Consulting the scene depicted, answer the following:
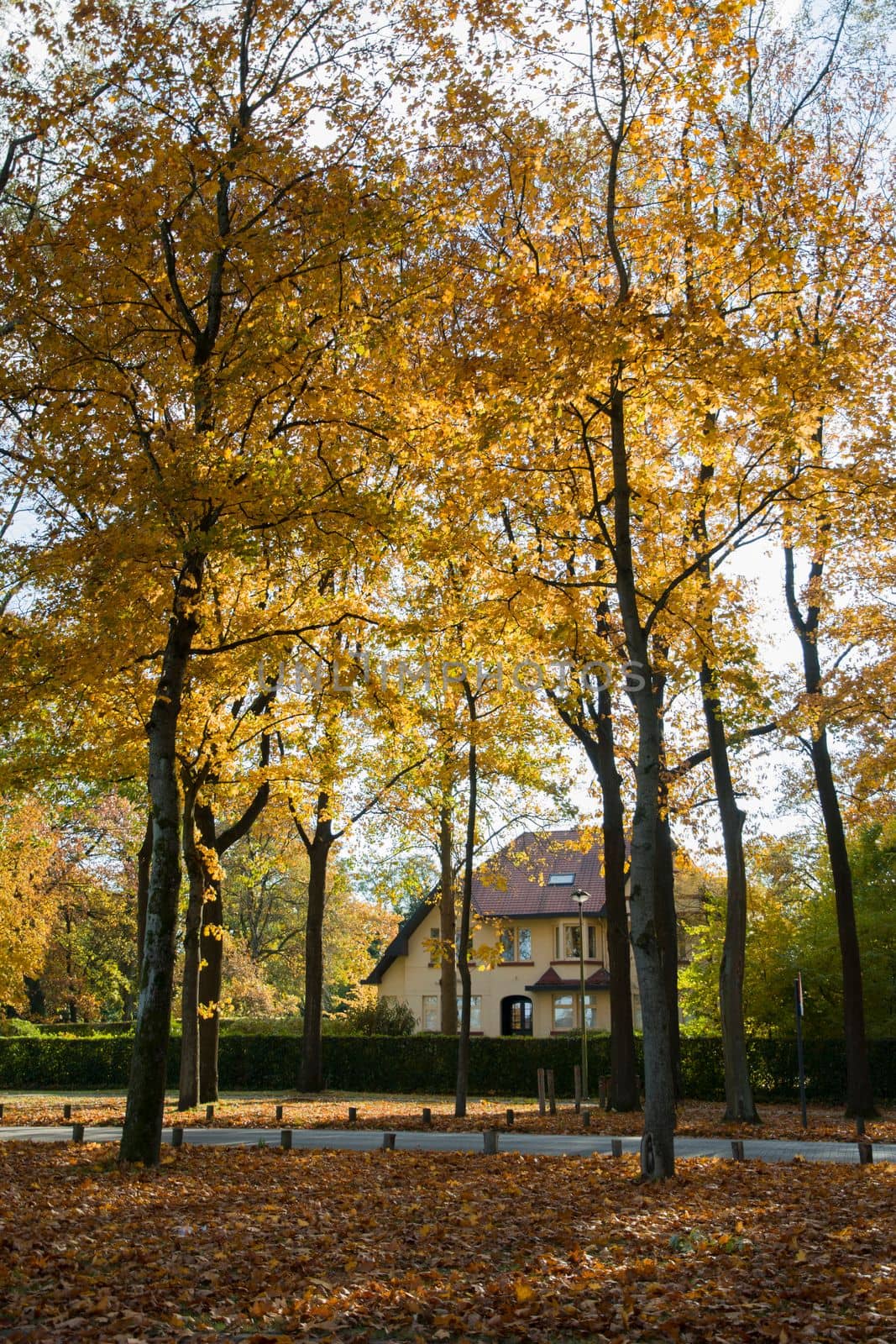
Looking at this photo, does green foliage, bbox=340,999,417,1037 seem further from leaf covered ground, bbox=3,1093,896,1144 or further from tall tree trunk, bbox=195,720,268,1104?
tall tree trunk, bbox=195,720,268,1104

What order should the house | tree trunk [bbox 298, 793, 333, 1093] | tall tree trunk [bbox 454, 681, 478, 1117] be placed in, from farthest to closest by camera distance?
1. the house
2. tree trunk [bbox 298, 793, 333, 1093]
3. tall tree trunk [bbox 454, 681, 478, 1117]

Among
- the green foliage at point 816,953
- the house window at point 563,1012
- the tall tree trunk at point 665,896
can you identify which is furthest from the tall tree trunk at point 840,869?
the house window at point 563,1012

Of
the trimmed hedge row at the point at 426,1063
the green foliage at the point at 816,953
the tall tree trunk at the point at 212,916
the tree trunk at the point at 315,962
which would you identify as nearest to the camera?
the tall tree trunk at the point at 212,916

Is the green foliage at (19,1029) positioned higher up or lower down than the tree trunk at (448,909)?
lower down

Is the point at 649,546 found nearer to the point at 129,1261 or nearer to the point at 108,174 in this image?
the point at 108,174

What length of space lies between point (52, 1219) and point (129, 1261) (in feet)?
5.73

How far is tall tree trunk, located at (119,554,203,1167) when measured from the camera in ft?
38.5

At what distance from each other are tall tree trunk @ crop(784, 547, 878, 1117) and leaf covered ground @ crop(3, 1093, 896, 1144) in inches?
26.0

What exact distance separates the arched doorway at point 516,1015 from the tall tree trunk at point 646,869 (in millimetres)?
36236

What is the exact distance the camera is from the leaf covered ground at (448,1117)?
1730cm

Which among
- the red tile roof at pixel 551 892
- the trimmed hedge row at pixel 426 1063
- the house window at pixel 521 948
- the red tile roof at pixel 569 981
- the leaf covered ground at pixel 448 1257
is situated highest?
the red tile roof at pixel 551 892

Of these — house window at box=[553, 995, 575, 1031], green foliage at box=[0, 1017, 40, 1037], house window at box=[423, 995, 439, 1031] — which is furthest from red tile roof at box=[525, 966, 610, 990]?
green foliage at box=[0, 1017, 40, 1037]

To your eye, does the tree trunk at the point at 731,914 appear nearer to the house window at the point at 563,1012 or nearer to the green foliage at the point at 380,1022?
the green foliage at the point at 380,1022

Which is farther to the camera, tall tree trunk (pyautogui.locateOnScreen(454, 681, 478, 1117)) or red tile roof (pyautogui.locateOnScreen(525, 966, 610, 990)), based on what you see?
red tile roof (pyautogui.locateOnScreen(525, 966, 610, 990))
